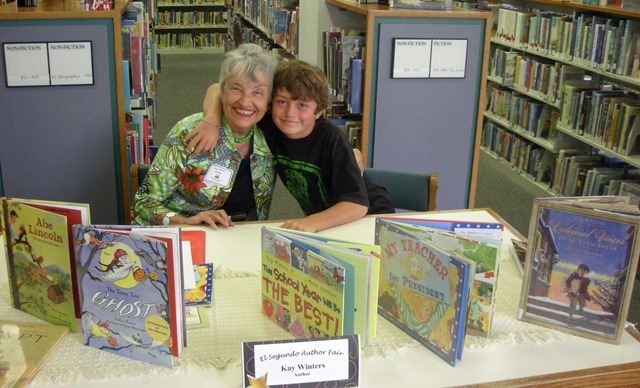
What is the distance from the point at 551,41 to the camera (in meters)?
4.96

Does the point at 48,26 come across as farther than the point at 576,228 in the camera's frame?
Yes

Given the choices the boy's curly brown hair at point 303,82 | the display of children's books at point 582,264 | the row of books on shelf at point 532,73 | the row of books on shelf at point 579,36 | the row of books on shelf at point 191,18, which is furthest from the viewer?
the row of books on shelf at point 191,18

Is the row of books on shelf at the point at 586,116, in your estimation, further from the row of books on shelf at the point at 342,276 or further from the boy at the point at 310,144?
the row of books on shelf at the point at 342,276

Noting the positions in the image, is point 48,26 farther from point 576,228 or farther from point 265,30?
point 265,30

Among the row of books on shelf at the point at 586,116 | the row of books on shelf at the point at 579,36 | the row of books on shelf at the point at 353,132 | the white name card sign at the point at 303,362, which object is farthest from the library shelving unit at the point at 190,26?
the white name card sign at the point at 303,362

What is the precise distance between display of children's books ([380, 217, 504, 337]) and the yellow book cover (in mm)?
222

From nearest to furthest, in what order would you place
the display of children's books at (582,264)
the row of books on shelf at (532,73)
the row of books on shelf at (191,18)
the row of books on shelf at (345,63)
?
the display of children's books at (582,264) < the row of books on shelf at (345,63) < the row of books on shelf at (532,73) < the row of books on shelf at (191,18)

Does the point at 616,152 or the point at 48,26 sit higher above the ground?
the point at 48,26

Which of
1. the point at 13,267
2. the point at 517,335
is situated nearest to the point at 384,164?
the point at 517,335

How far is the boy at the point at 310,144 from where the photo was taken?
81.6 inches

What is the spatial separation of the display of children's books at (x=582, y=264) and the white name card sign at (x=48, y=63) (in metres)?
2.12

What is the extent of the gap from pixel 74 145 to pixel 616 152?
10.7 ft

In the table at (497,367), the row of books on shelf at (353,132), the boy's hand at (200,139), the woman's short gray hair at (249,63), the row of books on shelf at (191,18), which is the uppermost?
the row of books on shelf at (191,18)

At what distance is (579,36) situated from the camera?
14.9ft
